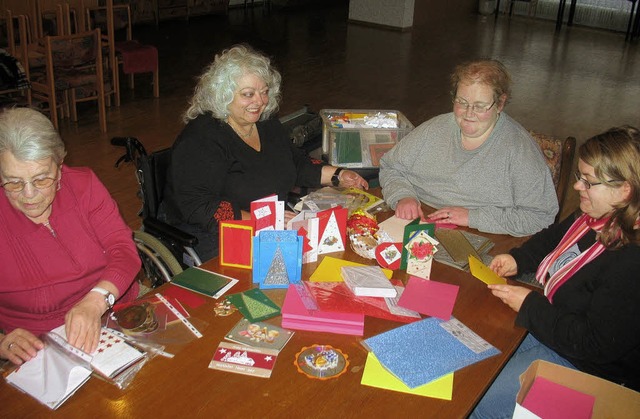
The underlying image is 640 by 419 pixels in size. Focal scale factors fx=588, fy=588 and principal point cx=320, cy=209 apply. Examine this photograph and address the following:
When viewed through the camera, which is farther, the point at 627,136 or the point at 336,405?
the point at 627,136

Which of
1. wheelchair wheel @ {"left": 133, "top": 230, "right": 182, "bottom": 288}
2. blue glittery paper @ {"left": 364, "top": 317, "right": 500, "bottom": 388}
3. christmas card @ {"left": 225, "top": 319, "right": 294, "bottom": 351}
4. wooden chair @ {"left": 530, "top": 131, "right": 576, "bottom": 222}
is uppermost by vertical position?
wooden chair @ {"left": 530, "top": 131, "right": 576, "bottom": 222}

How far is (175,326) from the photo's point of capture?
171 cm

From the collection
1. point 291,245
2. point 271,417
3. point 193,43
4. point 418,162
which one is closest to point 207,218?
point 291,245

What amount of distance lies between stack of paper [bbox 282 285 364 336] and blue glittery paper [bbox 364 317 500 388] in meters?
0.06

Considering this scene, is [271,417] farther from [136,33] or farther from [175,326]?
[136,33]

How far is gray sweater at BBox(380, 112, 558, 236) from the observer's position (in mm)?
2383

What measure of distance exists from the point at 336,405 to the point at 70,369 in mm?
694

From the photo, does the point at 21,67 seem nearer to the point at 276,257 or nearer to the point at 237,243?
the point at 237,243

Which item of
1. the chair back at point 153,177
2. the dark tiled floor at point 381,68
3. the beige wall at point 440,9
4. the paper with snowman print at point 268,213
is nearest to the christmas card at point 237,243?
the paper with snowman print at point 268,213

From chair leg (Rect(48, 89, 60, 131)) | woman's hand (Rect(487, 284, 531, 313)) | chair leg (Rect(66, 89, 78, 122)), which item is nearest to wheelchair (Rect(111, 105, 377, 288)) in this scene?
woman's hand (Rect(487, 284, 531, 313))

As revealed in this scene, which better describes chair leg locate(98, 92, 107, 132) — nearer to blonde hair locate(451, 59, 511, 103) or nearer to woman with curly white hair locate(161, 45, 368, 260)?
woman with curly white hair locate(161, 45, 368, 260)

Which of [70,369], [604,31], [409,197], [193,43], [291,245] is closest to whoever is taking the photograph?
[70,369]

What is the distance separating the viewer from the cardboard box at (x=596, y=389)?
1.56m

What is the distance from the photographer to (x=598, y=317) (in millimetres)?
1708
